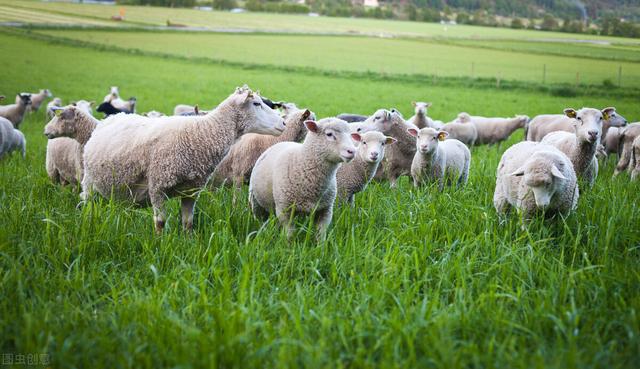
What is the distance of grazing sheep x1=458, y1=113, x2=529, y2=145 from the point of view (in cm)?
1465

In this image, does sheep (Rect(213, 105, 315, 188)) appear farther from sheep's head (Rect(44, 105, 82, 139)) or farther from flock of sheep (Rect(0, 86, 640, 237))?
sheep's head (Rect(44, 105, 82, 139))

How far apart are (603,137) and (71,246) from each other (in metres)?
9.58

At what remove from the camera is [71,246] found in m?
4.48

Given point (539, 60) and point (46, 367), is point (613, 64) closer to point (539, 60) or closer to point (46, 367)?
point (539, 60)

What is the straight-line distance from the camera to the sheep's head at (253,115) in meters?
5.56

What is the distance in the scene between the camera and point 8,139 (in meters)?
9.98

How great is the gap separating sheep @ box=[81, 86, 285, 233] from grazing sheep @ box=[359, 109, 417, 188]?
105 inches

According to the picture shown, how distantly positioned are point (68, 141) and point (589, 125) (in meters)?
6.86

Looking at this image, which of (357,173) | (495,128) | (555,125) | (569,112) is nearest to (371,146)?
(357,173)

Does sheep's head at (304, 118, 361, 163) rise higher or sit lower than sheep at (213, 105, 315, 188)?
higher

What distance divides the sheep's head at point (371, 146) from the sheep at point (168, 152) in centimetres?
90

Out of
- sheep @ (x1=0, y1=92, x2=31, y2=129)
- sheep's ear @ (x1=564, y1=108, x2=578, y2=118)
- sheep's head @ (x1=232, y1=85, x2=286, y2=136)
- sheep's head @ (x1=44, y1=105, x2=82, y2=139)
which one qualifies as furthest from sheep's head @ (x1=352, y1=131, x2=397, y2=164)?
sheep @ (x1=0, y1=92, x2=31, y2=129)

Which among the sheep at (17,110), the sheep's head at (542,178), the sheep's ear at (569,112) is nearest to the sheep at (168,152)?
the sheep's head at (542,178)

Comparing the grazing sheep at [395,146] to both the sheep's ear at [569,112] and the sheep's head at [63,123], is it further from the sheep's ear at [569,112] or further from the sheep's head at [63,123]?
the sheep's head at [63,123]
